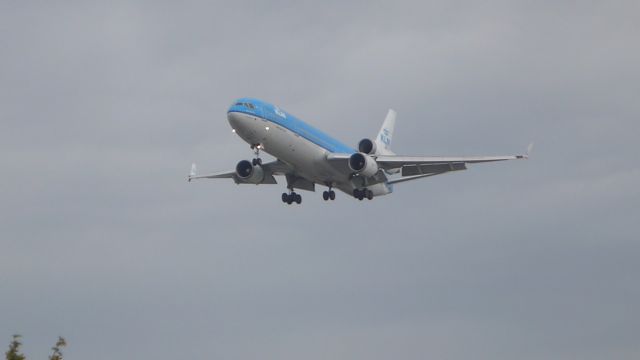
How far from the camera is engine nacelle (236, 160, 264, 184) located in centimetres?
6325

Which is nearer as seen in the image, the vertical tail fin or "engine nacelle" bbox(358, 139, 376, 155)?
"engine nacelle" bbox(358, 139, 376, 155)

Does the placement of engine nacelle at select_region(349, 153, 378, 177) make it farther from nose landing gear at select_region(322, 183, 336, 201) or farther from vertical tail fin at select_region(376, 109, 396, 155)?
vertical tail fin at select_region(376, 109, 396, 155)

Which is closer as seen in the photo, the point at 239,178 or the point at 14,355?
the point at 14,355

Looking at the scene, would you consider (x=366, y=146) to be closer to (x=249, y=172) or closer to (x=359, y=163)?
(x=359, y=163)

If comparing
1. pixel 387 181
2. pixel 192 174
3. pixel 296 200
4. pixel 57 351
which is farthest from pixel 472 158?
pixel 57 351

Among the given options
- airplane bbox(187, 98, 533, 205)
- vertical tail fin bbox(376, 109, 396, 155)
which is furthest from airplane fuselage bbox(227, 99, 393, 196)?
vertical tail fin bbox(376, 109, 396, 155)

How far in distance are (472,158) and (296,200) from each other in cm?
1219

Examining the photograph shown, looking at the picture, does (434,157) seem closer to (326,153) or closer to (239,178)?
(326,153)

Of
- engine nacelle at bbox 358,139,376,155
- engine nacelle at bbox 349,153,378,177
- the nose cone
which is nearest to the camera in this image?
the nose cone

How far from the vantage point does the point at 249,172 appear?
63.4 metres

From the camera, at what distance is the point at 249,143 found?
57.9 metres

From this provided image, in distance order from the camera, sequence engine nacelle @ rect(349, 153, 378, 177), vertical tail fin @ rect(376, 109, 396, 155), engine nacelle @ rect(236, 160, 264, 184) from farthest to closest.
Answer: vertical tail fin @ rect(376, 109, 396, 155)
engine nacelle @ rect(236, 160, 264, 184)
engine nacelle @ rect(349, 153, 378, 177)

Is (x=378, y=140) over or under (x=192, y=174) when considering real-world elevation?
over

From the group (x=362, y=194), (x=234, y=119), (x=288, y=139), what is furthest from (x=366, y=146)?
(x=234, y=119)
